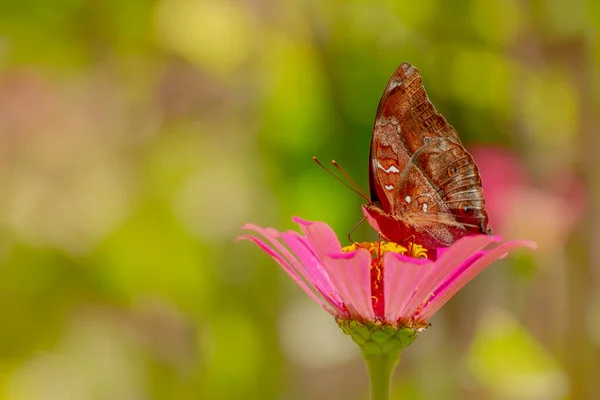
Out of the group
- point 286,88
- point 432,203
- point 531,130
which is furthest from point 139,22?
point 432,203

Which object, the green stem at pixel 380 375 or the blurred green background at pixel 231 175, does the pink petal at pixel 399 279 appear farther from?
the blurred green background at pixel 231 175

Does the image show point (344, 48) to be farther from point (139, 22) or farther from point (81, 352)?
point (81, 352)

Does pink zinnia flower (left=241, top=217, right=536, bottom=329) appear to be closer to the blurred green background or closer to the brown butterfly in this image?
the brown butterfly

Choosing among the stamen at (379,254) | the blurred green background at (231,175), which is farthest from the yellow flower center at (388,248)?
the blurred green background at (231,175)

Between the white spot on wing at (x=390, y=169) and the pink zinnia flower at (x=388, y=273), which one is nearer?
the pink zinnia flower at (x=388, y=273)

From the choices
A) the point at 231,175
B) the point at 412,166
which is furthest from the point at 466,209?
the point at 231,175

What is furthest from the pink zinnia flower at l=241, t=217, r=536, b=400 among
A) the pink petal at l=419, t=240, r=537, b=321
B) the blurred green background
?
the blurred green background

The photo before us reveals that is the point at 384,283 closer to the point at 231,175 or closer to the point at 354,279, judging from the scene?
the point at 354,279

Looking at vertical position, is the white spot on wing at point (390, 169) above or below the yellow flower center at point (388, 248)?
above
